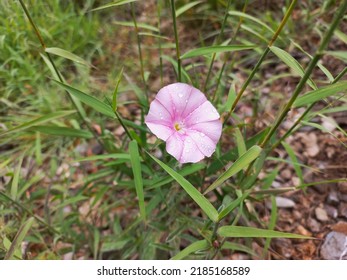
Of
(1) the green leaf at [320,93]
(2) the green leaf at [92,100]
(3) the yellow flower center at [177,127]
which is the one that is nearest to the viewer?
(1) the green leaf at [320,93]

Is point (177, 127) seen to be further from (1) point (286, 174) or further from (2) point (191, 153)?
(1) point (286, 174)

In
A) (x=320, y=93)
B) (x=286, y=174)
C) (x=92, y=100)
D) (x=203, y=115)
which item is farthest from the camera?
(x=286, y=174)

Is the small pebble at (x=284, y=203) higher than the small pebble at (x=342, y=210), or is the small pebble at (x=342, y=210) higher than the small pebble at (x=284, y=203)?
the small pebble at (x=284, y=203)

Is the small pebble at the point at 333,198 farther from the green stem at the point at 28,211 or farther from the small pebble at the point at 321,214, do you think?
the green stem at the point at 28,211

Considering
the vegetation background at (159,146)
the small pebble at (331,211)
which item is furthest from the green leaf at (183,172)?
the small pebble at (331,211)

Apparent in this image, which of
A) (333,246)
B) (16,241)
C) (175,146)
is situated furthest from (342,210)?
(16,241)

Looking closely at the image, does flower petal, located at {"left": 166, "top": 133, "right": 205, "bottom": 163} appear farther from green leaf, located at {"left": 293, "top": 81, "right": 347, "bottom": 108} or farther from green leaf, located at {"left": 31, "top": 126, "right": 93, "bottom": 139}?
green leaf, located at {"left": 31, "top": 126, "right": 93, "bottom": 139}
